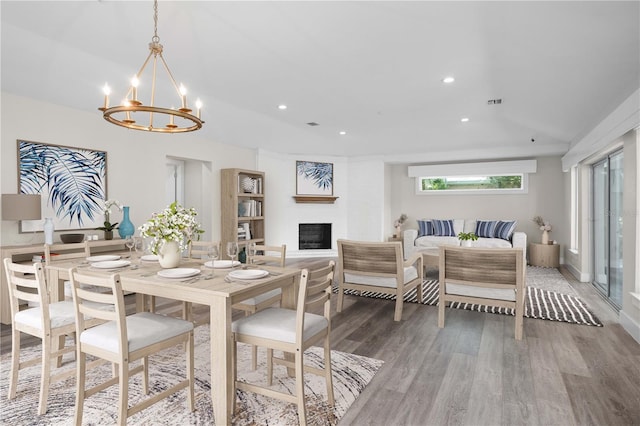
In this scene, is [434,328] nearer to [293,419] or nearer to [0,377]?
[293,419]

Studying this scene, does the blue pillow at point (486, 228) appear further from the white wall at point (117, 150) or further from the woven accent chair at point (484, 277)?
the white wall at point (117, 150)

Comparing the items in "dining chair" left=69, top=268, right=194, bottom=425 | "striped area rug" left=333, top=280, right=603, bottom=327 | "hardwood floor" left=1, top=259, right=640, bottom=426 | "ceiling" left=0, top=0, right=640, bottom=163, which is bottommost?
"hardwood floor" left=1, top=259, right=640, bottom=426

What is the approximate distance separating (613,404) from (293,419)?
1.88m

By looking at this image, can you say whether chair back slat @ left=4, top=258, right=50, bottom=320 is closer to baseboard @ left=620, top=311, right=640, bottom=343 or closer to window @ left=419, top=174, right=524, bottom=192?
baseboard @ left=620, top=311, right=640, bottom=343

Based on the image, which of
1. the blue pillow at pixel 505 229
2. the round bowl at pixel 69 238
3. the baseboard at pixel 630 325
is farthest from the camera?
the blue pillow at pixel 505 229

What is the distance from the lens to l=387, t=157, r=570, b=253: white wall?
749 cm

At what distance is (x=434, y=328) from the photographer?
3490 mm

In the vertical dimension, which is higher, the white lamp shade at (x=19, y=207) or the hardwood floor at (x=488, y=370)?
the white lamp shade at (x=19, y=207)

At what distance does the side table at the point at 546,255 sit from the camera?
6.86 m

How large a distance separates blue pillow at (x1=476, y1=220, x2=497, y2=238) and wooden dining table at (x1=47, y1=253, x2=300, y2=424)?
6220 millimetres

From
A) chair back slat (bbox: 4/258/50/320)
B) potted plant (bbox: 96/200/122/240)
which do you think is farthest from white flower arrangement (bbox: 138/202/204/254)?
potted plant (bbox: 96/200/122/240)

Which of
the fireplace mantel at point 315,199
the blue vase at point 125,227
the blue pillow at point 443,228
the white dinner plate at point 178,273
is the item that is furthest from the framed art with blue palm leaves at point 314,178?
the white dinner plate at point 178,273

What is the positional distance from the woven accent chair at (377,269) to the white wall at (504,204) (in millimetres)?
4651

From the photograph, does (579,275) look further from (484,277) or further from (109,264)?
(109,264)
